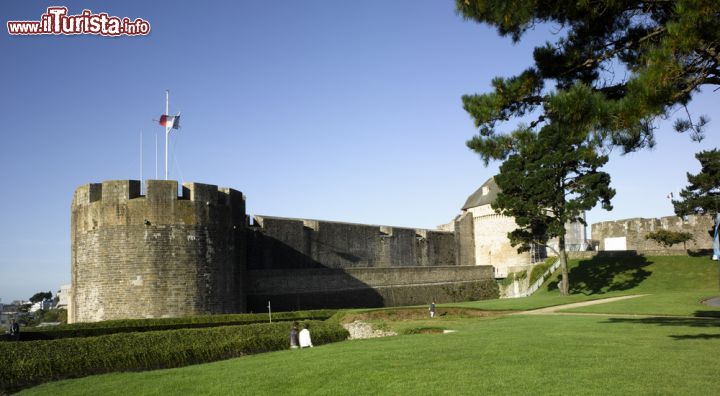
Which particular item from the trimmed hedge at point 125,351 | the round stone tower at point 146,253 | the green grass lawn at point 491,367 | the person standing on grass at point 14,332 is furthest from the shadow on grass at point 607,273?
the person standing on grass at point 14,332

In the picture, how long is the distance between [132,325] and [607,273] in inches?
1071

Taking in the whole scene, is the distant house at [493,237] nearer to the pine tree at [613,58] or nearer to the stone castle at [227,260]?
the stone castle at [227,260]

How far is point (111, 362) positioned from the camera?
43.0 feet

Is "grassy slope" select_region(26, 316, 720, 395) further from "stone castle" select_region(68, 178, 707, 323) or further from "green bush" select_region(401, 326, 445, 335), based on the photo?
"stone castle" select_region(68, 178, 707, 323)

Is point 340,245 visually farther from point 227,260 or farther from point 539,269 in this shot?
Answer: point 539,269

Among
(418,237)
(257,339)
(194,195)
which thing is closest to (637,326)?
(257,339)

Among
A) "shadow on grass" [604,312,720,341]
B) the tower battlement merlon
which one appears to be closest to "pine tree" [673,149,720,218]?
"shadow on grass" [604,312,720,341]

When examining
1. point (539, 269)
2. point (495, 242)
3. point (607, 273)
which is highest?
point (495, 242)

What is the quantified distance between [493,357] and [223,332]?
7.61 metres

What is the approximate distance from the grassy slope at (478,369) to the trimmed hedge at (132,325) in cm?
611

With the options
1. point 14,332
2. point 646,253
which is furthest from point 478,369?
point 646,253

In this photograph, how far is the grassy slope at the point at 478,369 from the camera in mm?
7914

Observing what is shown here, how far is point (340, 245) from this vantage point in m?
32.6

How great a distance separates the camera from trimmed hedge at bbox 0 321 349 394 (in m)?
12.1
